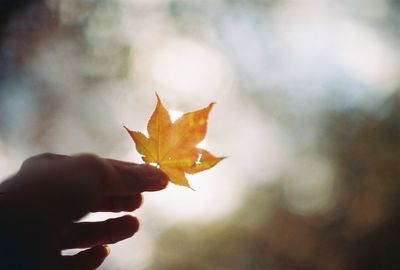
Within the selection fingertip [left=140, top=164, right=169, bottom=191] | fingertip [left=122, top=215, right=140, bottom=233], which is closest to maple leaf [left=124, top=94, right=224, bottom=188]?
fingertip [left=140, top=164, right=169, bottom=191]

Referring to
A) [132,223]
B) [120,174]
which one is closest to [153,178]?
[120,174]

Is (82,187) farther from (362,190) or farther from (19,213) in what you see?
(362,190)

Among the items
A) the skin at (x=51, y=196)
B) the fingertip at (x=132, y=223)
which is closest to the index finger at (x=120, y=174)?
the skin at (x=51, y=196)

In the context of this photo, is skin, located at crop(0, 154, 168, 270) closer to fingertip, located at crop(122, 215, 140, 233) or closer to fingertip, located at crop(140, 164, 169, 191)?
fingertip, located at crop(140, 164, 169, 191)

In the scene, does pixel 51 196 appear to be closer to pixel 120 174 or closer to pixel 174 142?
pixel 120 174

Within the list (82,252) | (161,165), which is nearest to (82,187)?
(161,165)

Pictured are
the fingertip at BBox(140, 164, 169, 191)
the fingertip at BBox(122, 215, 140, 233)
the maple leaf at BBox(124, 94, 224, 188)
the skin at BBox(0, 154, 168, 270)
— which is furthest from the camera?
the fingertip at BBox(122, 215, 140, 233)
